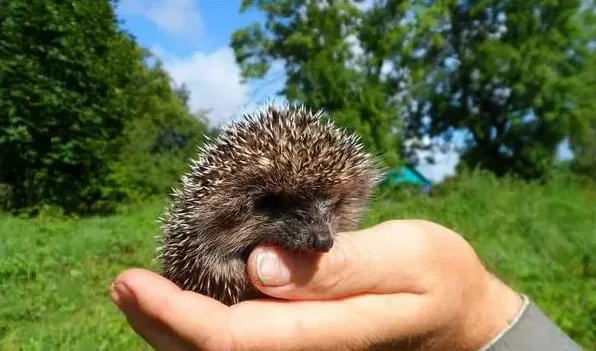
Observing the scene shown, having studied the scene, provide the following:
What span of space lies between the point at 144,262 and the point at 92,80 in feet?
32.6

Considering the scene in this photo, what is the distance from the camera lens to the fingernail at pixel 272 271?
269 centimetres

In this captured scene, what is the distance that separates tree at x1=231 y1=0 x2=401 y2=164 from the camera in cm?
2791

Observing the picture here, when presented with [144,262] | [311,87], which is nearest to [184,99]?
[311,87]

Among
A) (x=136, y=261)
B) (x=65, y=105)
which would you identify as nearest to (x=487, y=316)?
(x=136, y=261)

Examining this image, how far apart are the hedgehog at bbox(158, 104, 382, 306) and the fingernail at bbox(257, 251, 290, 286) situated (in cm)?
11

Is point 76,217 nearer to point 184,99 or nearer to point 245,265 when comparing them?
point 245,265

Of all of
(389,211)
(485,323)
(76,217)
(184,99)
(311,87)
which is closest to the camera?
(485,323)

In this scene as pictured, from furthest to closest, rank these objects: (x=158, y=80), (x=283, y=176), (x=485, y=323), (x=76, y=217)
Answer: (x=158, y=80)
(x=76, y=217)
(x=485, y=323)
(x=283, y=176)

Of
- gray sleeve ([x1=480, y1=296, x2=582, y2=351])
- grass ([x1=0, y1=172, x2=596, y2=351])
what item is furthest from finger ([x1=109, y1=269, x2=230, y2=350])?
grass ([x1=0, y1=172, x2=596, y2=351])

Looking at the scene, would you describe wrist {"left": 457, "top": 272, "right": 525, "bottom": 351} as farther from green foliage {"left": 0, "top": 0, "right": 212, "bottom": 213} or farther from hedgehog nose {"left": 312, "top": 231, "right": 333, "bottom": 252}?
green foliage {"left": 0, "top": 0, "right": 212, "bottom": 213}

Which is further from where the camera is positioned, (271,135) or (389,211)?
(389,211)

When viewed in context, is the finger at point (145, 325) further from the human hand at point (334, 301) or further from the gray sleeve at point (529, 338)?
the gray sleeve at point (529, 338)

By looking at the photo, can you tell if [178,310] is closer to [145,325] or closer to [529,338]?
[145,325]

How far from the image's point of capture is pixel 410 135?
41906mm
